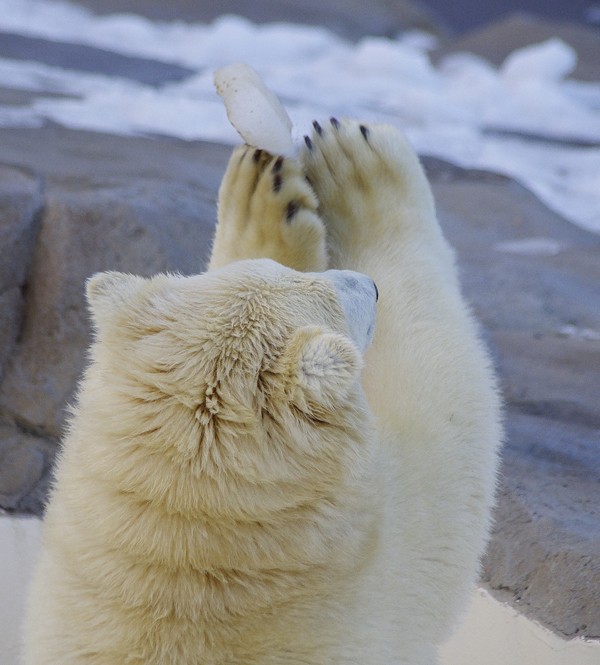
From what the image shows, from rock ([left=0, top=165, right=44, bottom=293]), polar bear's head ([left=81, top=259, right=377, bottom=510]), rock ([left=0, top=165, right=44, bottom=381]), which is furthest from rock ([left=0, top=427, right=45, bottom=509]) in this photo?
polar bear's head ([left=81, top=259, right=377, bottom=510])

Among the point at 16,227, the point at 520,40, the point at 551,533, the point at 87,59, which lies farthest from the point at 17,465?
the point at 520,40

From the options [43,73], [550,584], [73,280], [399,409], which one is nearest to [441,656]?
[550,584]

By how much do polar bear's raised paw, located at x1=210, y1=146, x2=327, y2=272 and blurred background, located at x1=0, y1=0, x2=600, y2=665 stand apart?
1.31 ft

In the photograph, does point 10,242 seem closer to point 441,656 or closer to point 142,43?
point 441,656

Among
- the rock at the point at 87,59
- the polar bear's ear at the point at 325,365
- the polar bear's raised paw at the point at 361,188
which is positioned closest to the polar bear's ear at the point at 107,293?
the polar bear's ear at the point at 325,365

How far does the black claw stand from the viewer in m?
1.92

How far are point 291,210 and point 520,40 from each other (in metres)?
8.52

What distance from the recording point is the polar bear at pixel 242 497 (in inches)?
50.4

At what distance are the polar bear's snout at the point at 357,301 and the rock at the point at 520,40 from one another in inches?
310

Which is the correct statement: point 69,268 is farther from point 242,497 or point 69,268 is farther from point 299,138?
point 242,497

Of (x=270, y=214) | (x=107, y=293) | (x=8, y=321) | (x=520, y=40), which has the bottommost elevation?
(x=8, y=321)

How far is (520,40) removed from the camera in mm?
8984

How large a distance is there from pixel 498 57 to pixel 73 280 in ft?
26.4

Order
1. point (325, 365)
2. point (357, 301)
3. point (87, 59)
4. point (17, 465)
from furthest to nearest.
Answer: point (87, 59) → point (17, 465) → point (357, 301) → point (325, 365)
